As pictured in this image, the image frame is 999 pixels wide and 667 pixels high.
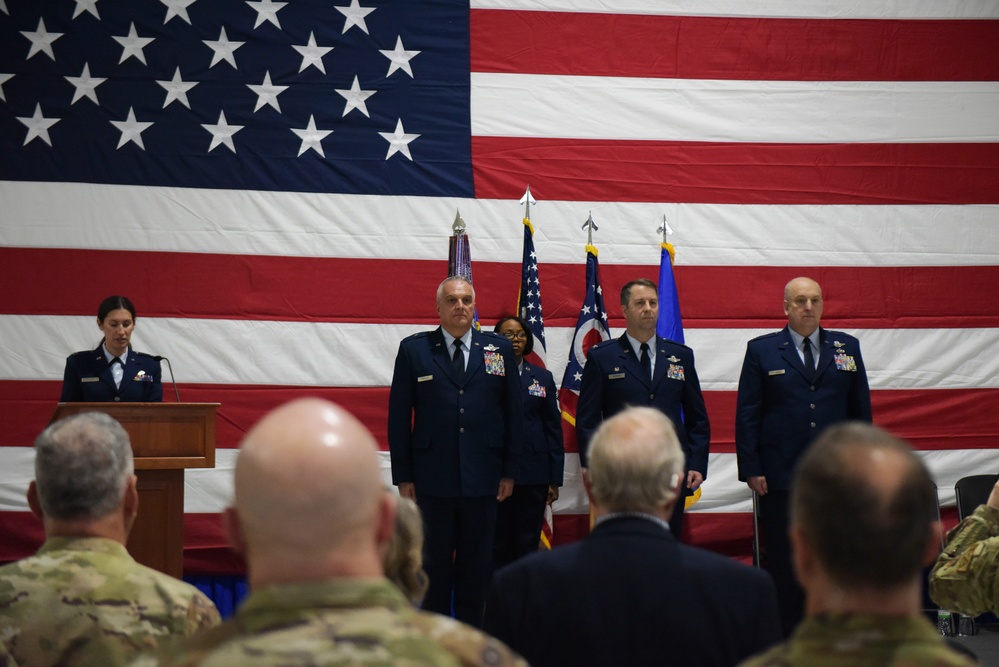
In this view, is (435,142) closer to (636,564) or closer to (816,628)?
(636,564)

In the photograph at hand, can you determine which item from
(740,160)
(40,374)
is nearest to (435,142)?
(740,160)

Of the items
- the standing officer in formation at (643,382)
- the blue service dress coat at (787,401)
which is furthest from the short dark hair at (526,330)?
the blue service dress coat at (787,401)

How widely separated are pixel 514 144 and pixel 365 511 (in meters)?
4.91

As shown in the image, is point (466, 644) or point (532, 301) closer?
point (466, 644)

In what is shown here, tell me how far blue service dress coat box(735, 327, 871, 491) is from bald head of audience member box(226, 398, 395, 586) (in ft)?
12.7

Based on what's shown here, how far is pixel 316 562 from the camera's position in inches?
37.8

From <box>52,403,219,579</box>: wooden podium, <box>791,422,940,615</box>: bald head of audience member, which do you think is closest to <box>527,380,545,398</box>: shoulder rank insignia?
<box>52,403,219,579</box>: wooden podium

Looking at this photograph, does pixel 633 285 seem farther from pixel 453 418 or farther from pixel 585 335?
pixel 453 418

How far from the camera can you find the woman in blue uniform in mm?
5141

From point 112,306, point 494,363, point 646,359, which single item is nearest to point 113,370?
point 112,306

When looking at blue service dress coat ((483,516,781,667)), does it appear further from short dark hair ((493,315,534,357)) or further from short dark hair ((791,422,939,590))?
short dark hair ((493,315,534,357))

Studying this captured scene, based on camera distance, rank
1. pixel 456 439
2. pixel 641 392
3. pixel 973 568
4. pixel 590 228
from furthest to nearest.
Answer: pixel 590 228 → pixel 641 392 → pixel 456 439 → pixel 973 568

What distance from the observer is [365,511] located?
97 centimetres

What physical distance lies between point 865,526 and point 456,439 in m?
3.54
